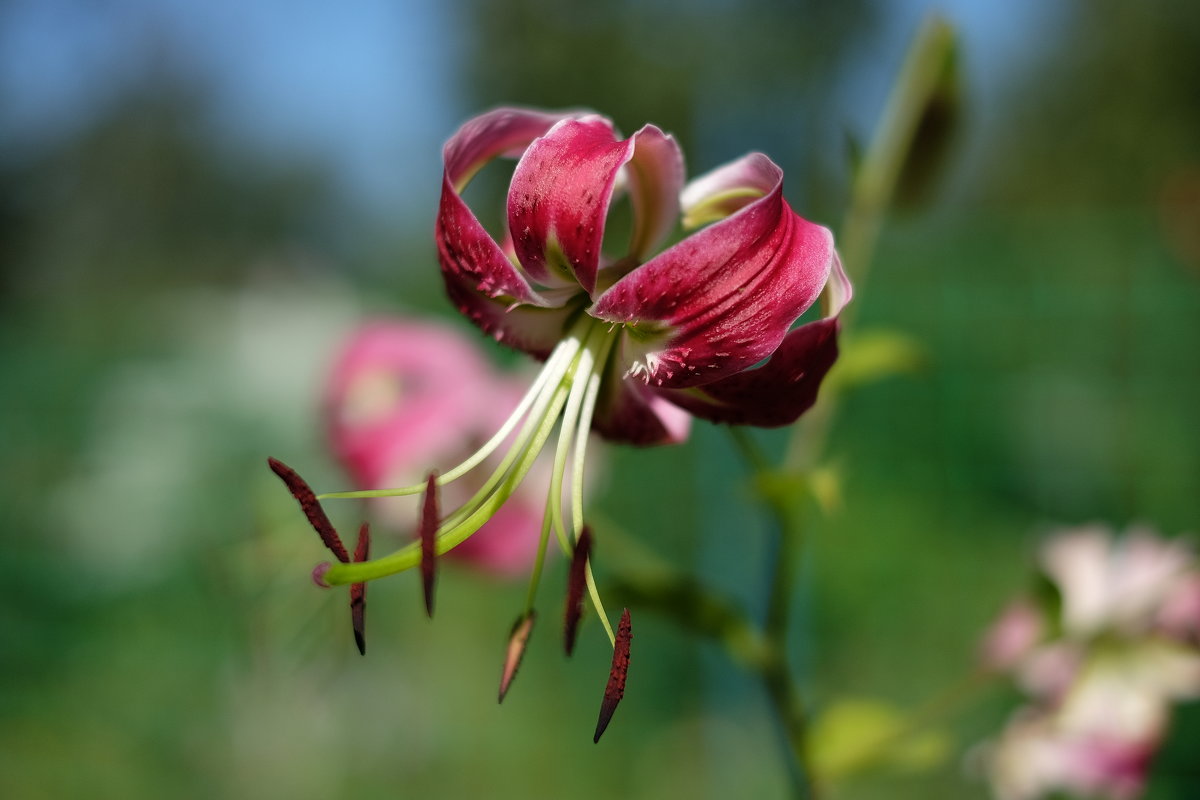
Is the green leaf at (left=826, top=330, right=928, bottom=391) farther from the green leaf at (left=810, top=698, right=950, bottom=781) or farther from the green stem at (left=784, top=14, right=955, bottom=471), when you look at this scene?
the green leaf at (left=810, top=698, right=950, bottom=781)

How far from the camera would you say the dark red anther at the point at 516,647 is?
1.38 feet

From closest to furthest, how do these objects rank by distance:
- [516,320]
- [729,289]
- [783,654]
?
[729,289] < [516,320] < [783,654]

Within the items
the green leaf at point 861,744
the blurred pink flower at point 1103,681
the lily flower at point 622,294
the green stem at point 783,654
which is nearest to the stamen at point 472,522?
the lily flower at point 622,294

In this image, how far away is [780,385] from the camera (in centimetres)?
41

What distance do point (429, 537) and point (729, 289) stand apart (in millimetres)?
144

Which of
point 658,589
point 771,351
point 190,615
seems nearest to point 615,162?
point 771,351

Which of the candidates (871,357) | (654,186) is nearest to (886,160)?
(871,357)

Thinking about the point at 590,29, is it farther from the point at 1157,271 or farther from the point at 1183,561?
the point at 1183,561

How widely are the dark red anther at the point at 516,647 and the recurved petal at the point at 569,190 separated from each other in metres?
0.14

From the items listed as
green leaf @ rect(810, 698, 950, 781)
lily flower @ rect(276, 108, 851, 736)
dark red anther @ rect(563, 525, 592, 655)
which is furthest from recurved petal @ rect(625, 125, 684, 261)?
green leaf @ rect(810, 698, 950, 781)

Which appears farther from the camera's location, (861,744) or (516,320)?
(861,744)

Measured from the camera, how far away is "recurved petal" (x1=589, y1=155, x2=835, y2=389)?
379 mm

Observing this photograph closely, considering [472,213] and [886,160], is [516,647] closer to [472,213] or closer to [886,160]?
[472,213]

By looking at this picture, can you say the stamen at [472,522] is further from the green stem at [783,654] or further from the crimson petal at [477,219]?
the green stem at [783,654]
